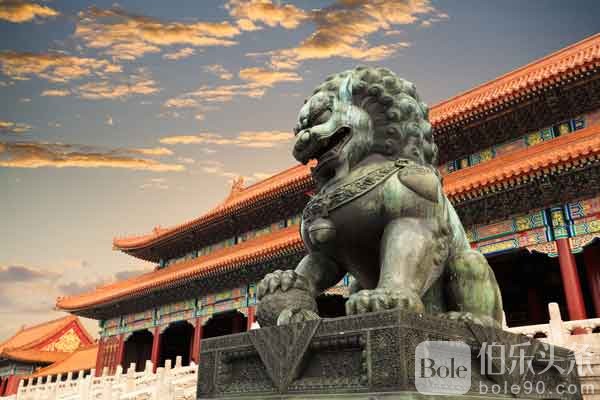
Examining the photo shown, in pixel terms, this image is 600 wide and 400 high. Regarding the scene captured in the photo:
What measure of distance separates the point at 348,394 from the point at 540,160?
8.75 metres

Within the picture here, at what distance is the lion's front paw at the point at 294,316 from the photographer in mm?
2004

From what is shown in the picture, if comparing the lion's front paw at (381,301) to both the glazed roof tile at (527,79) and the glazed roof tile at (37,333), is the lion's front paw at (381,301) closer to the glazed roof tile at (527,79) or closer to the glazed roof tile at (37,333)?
the glazed roof tile at (527,79)

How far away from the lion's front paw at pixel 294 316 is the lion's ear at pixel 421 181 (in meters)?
0.68

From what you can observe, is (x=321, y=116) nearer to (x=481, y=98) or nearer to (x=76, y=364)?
(x=481, y=98)

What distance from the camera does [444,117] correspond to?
41.4 ft

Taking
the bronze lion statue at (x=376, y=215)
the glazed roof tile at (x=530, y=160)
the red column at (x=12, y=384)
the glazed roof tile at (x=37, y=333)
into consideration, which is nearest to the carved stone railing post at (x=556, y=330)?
the glazed roof tile at (x=530, y=160)

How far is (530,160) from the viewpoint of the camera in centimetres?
1003

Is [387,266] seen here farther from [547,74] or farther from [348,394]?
[547,74]

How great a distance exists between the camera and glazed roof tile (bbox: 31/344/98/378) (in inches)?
974

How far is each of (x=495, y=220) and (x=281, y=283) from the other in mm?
9516

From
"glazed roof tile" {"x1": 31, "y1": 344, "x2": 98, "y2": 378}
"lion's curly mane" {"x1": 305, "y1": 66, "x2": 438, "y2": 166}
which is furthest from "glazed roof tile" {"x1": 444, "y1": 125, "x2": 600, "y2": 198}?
"glazed roof tile" {"x1": 31, "y1": 344, "x2": 98, "y2": 378}

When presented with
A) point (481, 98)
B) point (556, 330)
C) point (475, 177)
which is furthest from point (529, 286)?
point (556, 330)

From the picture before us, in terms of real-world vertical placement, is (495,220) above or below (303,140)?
above

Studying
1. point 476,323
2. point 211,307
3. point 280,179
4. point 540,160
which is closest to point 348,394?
point 476,323
